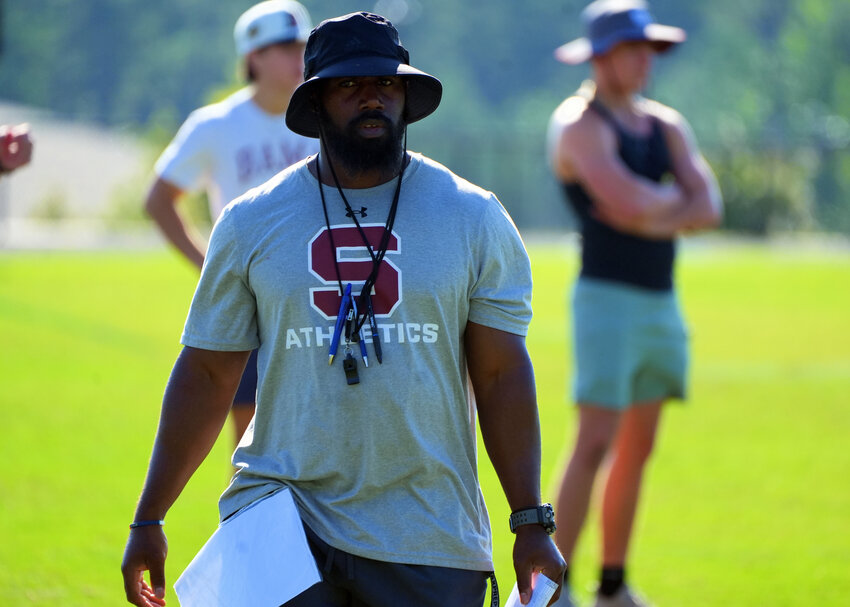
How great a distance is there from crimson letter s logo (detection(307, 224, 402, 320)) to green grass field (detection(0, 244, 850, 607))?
2778 mm

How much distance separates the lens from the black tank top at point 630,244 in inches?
221

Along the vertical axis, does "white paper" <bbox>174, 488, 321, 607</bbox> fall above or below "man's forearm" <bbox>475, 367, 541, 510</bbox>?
below

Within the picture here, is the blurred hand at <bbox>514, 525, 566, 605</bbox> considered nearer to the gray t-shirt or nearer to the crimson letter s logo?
the gray t-shirt

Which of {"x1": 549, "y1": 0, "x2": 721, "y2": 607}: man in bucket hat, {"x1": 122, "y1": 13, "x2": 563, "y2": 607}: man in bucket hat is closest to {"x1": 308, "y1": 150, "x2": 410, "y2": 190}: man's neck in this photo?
{"x1": 122, "y1": 13, "x2": 563, "y2": 607}: man in bucket hat

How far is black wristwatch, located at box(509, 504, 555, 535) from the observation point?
3.29m

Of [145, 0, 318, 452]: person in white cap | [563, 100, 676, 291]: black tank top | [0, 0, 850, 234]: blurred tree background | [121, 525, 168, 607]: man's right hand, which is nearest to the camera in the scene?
[121, 525, 168, 607]: man's right hand

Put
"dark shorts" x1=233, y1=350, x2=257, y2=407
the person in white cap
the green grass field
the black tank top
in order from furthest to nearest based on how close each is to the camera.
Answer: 1. the green grass field
2. the black tank top
3. the person in white cap
4. "dark shorts" x1=233, y1=350, x2=257, y2=407

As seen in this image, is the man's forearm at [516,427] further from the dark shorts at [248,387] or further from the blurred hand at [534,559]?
the dark shorts at [248,387]

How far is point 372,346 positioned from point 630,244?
2622 millimetres

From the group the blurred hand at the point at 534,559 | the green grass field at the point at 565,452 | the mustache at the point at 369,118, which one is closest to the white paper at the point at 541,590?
the blurred hand at the point at 534,559

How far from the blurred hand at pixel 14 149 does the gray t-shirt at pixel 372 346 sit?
1.40m

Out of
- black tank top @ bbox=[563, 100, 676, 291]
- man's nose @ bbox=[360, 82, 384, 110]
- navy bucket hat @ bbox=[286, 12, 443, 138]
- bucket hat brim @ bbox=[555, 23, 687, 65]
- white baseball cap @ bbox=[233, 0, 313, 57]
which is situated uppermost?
white baseball cap @ bbox=[233, 0, 313, 57]

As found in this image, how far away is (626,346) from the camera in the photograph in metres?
5.55

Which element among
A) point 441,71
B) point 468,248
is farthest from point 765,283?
point 441,71
